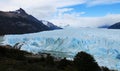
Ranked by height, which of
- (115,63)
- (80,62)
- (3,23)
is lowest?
(115,63)

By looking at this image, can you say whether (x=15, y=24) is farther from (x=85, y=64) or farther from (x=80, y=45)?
(x=85, y=64)

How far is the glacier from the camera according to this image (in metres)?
28.4

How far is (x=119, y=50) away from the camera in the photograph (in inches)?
1121

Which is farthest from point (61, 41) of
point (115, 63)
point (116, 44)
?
point (115, 63)

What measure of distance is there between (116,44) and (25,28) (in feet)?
350

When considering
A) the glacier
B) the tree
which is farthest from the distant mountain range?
the tree

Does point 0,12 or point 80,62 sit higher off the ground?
point 0,12

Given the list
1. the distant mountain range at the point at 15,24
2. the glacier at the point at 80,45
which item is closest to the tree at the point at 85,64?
the glacier at the point at 80,45

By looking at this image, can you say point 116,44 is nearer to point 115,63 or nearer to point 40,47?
point 115,63

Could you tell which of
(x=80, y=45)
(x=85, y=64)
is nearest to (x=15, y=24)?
(x=80, y=45)

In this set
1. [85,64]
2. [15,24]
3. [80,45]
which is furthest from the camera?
[15,24]

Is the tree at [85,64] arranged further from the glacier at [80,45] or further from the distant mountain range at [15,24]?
the distant mountain range at [15,24]

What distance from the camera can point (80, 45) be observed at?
33.0 meters

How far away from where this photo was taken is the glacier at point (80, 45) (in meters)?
28.4
